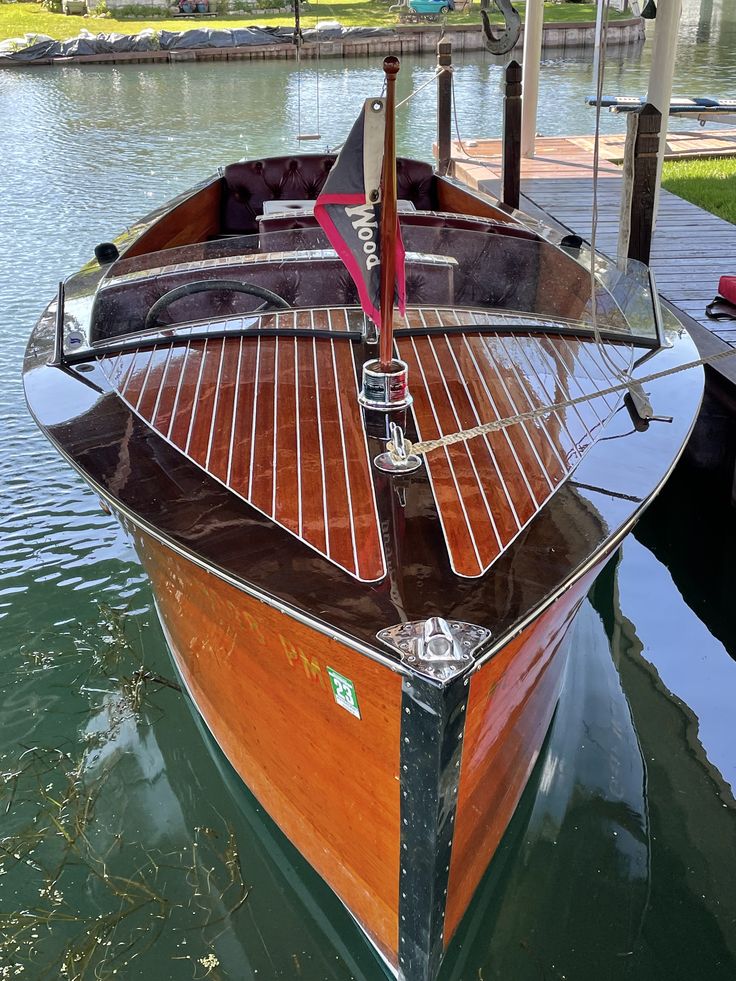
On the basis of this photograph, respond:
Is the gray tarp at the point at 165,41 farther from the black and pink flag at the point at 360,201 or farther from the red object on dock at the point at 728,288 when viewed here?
the black and pink flag at the point at 360,201

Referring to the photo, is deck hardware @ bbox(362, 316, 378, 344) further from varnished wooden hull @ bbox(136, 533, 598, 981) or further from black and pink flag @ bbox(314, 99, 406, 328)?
varnished wooden hull @ bbox(136, 533, 598, 981)

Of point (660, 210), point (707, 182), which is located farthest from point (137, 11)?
point (660, 210)

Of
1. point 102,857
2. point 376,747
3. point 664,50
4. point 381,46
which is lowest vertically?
point 102,857

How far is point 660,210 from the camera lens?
6.55m

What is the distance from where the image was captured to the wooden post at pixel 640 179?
3.93 meters

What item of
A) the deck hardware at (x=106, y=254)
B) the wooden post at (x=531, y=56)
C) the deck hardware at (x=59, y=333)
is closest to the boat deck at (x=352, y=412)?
the deck hardware at (x=59, y=333)

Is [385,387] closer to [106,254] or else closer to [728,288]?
[106,254]

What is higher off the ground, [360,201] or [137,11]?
[137,11]

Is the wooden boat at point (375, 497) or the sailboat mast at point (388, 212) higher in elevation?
the sailboat mast at point (388, 212)

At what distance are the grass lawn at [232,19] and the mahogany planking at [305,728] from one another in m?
22.2

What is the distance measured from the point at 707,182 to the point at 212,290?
6.22m

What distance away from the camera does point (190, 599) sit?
2.21 meters

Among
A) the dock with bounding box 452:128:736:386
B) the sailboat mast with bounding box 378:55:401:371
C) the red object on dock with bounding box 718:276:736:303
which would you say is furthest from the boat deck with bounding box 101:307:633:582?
the red object on dock with bounding box 718:276:736:303

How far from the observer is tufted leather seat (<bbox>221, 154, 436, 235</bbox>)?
495 cm
